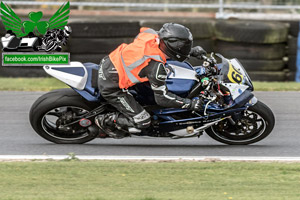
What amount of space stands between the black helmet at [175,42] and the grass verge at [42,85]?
4617 millimetres

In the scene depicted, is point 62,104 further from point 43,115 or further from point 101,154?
point 101,154

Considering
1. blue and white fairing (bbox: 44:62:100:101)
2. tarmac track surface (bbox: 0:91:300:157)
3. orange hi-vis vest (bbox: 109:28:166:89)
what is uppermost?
orange hi-vis vest (bbox: 109:28:166:89)

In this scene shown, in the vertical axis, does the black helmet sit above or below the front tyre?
above

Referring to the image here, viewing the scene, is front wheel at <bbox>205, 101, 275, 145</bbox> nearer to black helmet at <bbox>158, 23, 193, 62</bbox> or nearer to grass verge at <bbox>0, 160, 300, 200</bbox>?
grass verge at <bbox>0, 160, 300, 200</bbox>

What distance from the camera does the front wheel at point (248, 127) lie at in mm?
6672

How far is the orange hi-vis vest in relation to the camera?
19.9 ft

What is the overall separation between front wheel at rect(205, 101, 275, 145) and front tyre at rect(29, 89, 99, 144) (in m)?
1.53

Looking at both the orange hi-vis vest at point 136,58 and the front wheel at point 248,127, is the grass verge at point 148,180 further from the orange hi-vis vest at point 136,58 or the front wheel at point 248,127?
the orange hi-vis vest at point 136,58

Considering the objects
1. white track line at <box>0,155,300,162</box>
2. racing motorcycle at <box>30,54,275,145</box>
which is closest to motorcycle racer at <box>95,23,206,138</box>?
racing motorcycle at <box>30,54,275,145</box>

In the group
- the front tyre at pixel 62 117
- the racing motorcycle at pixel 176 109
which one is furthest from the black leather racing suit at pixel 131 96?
the front tyre at pixel 62 117

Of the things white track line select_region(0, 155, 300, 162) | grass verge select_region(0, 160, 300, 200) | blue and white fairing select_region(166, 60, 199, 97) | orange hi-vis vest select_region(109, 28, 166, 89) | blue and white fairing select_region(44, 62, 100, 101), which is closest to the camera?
grass verge select_region(0, 160, 300, 200)

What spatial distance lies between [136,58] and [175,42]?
457mm

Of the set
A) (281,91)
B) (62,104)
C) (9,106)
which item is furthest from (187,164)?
(281,91)

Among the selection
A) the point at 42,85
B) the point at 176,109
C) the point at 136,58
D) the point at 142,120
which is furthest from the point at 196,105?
the point at 42,85
